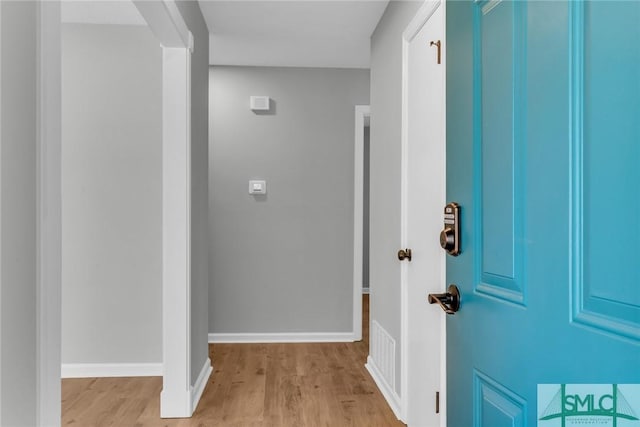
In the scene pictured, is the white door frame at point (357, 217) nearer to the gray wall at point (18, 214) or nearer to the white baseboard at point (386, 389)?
the white baseboard at point (386, 389)

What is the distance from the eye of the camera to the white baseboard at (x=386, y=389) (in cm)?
244

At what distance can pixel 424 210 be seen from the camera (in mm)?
2023

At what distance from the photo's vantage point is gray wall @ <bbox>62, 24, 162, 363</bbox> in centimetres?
315

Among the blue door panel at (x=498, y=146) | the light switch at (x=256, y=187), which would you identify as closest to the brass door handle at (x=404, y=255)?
the blue door panel at (x=498, y=146)

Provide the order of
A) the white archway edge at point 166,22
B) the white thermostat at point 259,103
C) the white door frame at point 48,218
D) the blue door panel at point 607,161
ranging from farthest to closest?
the white thermostat at point 259,103 < the white archway edge at point 166,22 < the white door frame at point 48,218 < the blue door panel at point 607,161

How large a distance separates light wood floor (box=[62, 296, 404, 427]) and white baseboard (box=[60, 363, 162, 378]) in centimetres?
6

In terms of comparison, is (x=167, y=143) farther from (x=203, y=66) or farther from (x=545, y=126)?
(x=545, y=126)

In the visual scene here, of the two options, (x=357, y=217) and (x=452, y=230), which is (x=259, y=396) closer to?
(x=357, y=217)

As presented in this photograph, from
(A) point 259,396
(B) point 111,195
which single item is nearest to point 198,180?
(B) point 111,195

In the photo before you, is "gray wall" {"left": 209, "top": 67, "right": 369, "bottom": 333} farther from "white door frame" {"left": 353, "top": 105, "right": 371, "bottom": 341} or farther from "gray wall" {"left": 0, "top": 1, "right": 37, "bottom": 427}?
"gray wall" {"left": 0, "top": 1, "right": 37, "bottom": 427}

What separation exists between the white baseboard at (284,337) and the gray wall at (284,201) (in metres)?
0.05

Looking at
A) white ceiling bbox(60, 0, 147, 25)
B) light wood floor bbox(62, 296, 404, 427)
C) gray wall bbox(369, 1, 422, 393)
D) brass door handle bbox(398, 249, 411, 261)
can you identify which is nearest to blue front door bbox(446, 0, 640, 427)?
brass door handle bbox(398, 249, 411, 261)

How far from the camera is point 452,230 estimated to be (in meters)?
1.08

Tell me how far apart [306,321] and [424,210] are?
7.59 ft
